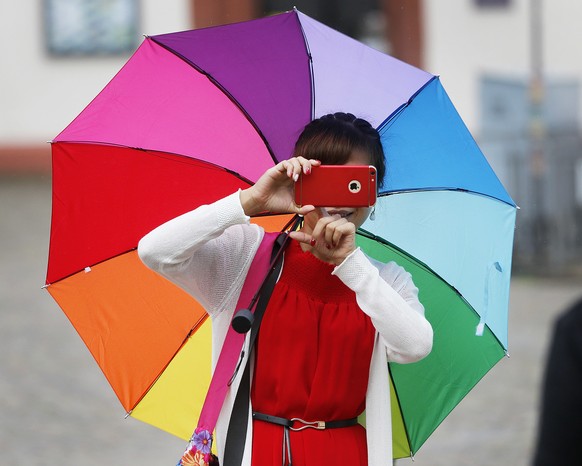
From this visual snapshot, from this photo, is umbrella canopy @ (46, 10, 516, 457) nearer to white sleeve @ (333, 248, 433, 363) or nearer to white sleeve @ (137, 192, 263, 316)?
white sleeve @ (137, 192, 263, 316)

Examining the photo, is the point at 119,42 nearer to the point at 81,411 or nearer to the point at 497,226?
the point at 81,411

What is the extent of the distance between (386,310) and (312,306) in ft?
0.87

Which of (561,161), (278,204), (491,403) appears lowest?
(491,403)

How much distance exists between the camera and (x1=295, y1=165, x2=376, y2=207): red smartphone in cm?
298

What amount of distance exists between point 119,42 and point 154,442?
9.20 metres

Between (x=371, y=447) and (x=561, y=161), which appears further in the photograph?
(x=561, y=161)

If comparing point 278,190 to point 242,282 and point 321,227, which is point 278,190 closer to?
point 321,227

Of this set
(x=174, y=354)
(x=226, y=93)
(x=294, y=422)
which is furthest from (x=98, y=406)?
(x=294, y=422)

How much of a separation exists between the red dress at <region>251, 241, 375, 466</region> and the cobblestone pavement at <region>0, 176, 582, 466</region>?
144 inches

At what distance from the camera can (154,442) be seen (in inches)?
283

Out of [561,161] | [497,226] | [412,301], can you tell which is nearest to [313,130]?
[412,301]

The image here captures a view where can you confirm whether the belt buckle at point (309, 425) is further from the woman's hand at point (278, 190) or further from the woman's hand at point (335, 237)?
the woman's hand at point (278, 190)

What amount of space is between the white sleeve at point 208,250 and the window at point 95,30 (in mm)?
12546

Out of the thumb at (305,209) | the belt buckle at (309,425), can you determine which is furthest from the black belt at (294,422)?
the thumb at (305,209)
